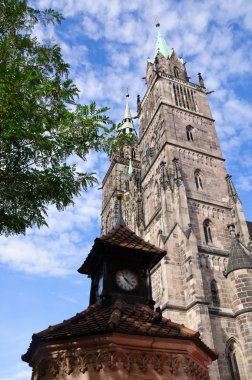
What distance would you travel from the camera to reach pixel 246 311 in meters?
18.3

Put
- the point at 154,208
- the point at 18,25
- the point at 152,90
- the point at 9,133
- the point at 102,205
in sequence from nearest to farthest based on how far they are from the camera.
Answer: the point at 9,133, the point at 18,25, the point at 154,208, the point at 152,90, the point at 102,205

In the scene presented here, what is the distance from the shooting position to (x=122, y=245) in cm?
812

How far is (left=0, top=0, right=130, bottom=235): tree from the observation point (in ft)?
18.7

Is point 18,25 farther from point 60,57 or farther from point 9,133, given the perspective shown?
point 9,133

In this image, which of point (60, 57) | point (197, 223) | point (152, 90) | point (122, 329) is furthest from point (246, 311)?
point (152, 90)

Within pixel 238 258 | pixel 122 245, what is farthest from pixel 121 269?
pixel 238 258

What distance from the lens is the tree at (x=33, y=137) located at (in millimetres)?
5691

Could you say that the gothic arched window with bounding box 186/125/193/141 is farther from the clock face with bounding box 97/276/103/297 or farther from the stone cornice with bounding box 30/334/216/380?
the stone cornice with bounding box 30/334/216/380

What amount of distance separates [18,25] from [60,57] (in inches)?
40.6

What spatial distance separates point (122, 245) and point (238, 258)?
13.8 m

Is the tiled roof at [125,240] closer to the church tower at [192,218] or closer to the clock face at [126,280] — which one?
the clock face at [126,280]

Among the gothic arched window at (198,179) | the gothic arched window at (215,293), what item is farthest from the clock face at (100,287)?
the gothic arched window at (198,179)

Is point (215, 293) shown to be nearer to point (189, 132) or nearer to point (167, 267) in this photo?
point (167, 267)

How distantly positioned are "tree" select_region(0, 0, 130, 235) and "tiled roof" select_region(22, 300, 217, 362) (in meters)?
1.93
